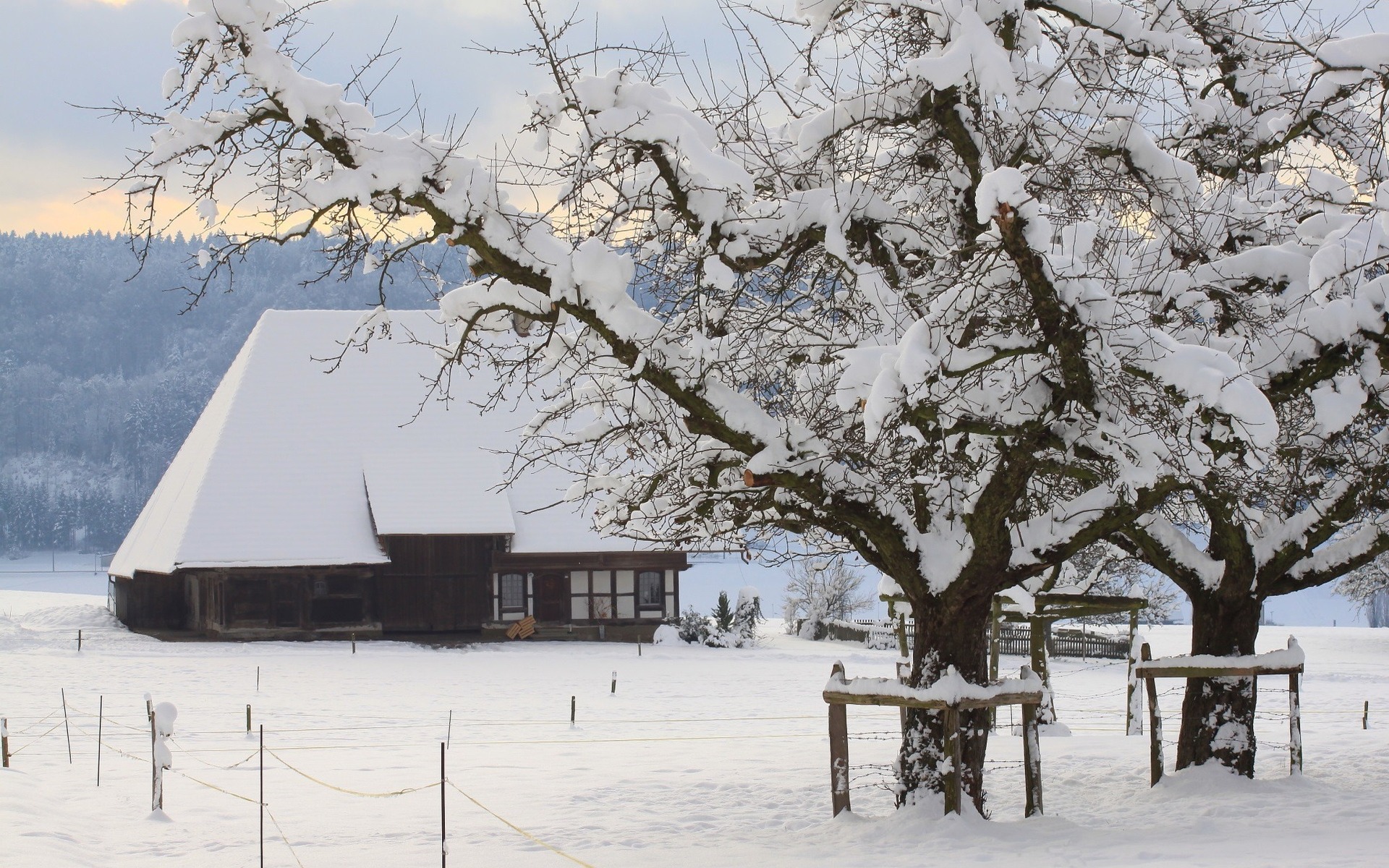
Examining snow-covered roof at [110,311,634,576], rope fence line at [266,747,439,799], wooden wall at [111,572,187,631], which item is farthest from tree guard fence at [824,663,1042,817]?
wooden wall at [111,572,187,631]

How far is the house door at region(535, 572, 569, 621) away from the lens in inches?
1339

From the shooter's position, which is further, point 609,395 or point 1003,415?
point 609,395

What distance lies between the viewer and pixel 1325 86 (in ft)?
31.8

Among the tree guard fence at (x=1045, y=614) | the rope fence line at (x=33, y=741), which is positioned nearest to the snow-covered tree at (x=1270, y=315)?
the tree guard fence at (x=1045, y=614)

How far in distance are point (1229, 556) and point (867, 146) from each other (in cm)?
501

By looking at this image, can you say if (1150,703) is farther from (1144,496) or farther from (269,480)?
(269,480)

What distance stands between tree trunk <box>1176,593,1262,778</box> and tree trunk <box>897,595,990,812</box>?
9.55ft

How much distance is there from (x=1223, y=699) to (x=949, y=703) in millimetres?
3670

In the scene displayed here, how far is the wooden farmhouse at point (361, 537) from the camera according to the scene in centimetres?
3127

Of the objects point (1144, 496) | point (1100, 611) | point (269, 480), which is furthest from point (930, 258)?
point (269, 480)

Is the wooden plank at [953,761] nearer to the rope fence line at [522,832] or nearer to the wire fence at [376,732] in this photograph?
the wire fence at [376,732]

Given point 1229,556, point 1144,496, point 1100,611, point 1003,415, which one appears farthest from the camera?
point 1100,611

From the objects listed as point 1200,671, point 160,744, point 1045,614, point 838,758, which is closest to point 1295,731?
point 1200,671

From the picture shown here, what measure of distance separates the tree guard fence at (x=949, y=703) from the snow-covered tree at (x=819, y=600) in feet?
104
